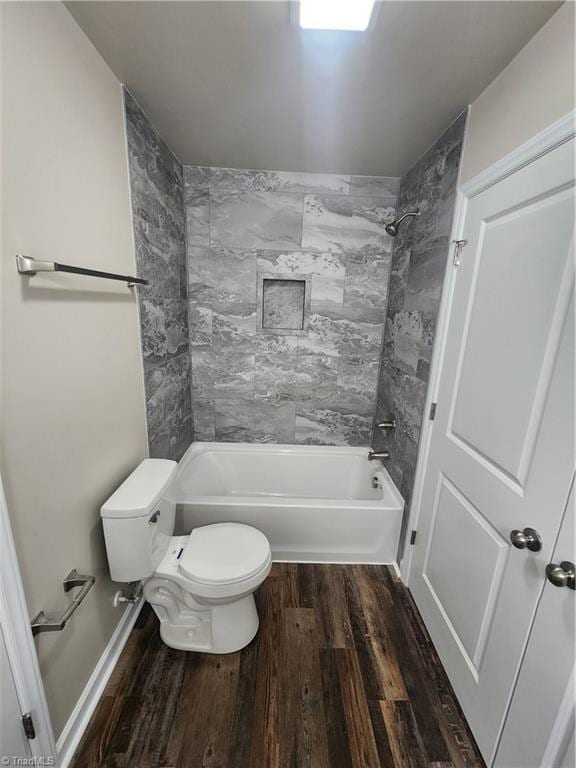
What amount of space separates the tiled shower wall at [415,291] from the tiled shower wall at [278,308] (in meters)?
0.20

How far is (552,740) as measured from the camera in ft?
2.56

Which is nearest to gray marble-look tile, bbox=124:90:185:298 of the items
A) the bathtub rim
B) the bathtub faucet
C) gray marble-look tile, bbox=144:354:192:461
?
gray marble-look tile, bbox=144:354:192:461

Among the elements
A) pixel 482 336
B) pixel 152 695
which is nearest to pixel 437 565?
pixel 482 336

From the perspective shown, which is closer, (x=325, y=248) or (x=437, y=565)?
(x=437, y=565)

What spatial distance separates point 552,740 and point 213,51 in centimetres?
229

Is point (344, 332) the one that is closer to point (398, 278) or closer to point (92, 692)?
point (398, 278)

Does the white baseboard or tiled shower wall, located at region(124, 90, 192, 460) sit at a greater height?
tiled shower wall, located at region(124, 90, 192, 460)

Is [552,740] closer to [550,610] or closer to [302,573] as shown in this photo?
[550,610]

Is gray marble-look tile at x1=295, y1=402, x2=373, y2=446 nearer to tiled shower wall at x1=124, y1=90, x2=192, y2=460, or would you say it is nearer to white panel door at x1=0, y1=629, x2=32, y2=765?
tiled shower wall at x1=124, y1=90, x2=192, y2=460

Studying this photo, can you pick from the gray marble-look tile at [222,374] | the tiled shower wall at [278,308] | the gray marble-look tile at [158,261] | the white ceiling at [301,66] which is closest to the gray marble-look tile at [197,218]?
the tiled shower wall at [278,308]

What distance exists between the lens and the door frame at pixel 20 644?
76cm

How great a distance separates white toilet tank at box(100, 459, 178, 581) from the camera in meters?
1.15

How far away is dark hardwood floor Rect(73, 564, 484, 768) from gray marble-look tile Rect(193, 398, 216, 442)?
1179 mm

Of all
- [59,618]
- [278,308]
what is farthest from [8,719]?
[278,308]
